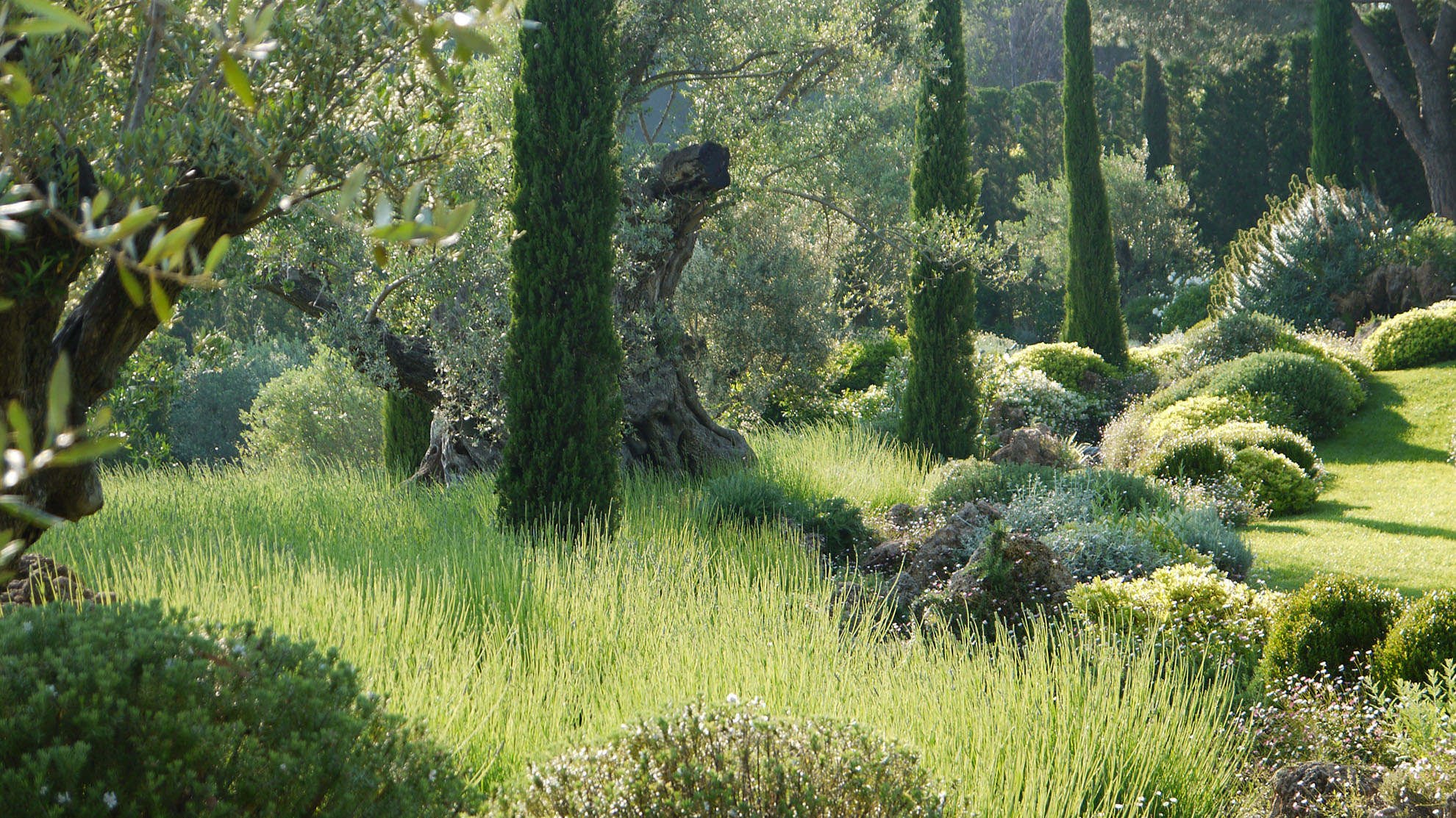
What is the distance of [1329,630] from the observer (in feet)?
16.4

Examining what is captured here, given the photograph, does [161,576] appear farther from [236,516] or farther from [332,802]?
[332,802]

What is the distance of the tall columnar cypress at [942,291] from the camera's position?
12.0 meters

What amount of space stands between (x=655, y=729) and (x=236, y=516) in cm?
625

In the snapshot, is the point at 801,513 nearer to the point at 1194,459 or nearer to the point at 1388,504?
the point at 1194,459

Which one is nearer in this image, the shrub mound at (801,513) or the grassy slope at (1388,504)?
the grassy slope at (1388,504)

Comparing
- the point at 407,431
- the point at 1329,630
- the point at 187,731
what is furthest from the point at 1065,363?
the point at 187,731

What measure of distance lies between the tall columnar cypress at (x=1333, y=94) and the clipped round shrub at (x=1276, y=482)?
45.4 ft

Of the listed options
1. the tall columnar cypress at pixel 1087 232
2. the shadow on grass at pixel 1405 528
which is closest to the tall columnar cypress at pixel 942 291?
the shadow on grass at pixel 1405 528

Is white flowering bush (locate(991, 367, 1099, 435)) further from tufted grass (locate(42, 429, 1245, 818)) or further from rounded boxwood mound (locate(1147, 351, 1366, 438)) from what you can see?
tufted grass (locate(42, 429, 1245, 818))

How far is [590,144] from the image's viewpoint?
7953mm

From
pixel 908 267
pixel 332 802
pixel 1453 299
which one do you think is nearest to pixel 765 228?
pixel 908 267

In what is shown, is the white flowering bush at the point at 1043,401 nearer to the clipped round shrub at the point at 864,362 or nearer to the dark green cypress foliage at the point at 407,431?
the clipped round shrub at the point at 864,362

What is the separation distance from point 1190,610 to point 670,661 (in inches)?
125

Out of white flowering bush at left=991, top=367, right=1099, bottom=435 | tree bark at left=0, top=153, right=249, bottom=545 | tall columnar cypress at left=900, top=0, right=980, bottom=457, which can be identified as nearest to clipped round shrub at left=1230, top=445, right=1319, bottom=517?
tall columnar cypress at left=900, top=0, right=980, bottom=457
